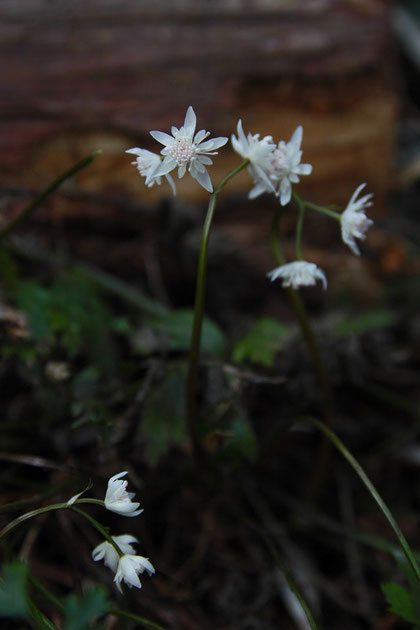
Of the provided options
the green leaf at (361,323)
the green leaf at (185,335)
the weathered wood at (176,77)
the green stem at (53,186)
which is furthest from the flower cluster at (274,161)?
the weathered wood at (176,77)

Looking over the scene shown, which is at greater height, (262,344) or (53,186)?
(53,186)

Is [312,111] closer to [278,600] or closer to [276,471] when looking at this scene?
[276,471]

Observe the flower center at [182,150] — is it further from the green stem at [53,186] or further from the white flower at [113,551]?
the white flower at [113,551]

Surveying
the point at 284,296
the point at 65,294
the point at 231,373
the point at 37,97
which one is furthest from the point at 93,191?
the point at 231,373

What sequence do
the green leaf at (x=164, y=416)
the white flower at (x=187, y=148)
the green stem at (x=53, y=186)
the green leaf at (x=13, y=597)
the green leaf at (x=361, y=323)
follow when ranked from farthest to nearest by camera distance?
the green leaf at (x=361, y=323) < the green leaf at (x=164, y=416) < the green stem at (x=53, y=186) < the white flower at (x=187, y=148) < the green leaf at (x=13, y=597)

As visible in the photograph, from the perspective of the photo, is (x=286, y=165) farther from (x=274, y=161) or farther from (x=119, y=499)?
(x=119, y=499)

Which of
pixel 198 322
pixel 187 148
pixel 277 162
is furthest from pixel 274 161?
pixel 198 322

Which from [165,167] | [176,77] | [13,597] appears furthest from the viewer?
[176,77]

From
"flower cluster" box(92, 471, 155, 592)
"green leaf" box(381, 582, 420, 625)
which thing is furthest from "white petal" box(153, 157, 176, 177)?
"green leaf" box(381, 582, 420, 625)
